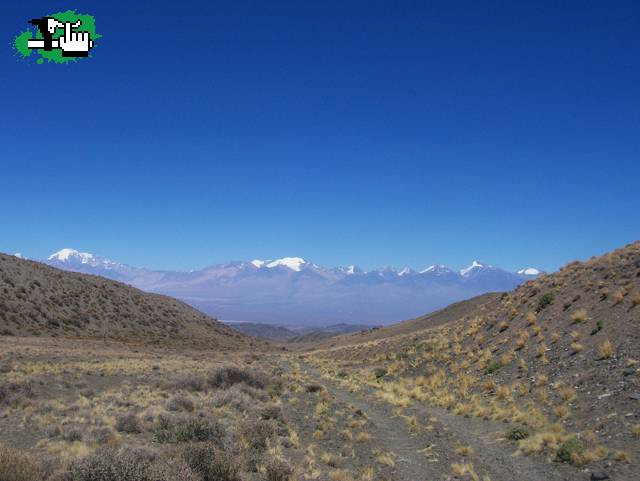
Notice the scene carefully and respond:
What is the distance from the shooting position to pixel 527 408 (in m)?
15.6

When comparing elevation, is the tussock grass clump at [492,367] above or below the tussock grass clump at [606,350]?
below

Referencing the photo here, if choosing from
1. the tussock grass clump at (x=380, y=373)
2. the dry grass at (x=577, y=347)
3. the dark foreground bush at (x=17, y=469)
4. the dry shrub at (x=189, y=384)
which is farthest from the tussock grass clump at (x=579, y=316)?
the dark foreground bush at (x=17, y=469)

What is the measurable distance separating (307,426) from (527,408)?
278 inches

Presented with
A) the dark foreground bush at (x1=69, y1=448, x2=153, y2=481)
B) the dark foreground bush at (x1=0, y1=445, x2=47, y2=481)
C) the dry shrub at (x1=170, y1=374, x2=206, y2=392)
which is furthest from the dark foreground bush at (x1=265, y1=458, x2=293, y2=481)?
the dry shrub at (x1=170, y1=374, x2=206, y2=392)

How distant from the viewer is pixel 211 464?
9.02 m

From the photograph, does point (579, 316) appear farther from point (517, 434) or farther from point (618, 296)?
point (517, 434)

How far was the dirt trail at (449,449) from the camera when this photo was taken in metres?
10.6

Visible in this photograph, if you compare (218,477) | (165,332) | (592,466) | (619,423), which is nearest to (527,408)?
(619,423)

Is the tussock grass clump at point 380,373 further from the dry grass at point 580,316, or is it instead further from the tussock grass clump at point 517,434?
the tussock grass clump at point 517,434

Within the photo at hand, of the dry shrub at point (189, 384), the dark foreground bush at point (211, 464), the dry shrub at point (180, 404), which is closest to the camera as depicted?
the dark foreground bush at point (211, 464)

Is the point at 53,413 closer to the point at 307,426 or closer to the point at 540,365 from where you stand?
the point at 307,426

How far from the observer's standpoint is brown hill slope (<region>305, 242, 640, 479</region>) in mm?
11906

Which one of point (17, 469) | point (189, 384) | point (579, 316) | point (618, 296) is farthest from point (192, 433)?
point (618, 296)

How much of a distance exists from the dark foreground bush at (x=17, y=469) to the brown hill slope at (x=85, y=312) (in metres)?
49.4
